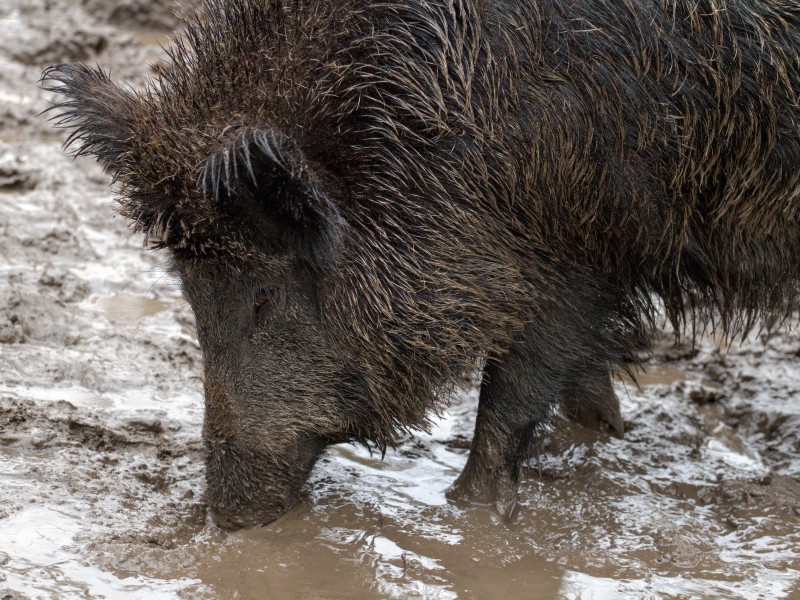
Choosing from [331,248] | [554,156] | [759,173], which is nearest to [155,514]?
[331,248]

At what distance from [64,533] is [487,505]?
6.11 ft

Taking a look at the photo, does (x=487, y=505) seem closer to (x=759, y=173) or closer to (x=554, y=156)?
(x=554, y=156)

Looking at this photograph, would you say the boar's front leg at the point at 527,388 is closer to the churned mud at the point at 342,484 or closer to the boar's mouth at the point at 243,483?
→ the churned mud at the point at 342,484

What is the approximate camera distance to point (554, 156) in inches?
173

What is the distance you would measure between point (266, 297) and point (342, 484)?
3.61 feet

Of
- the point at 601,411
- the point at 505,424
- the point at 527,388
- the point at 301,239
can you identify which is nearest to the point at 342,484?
the point at 505,424

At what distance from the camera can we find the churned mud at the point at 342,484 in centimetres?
416

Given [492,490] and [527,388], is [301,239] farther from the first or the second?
[492,490]

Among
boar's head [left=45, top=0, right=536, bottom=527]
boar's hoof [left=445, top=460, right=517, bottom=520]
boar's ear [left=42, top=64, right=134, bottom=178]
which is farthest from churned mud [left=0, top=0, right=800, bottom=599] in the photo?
boar's ear [left=42, top=64, right=134, bottom=178]

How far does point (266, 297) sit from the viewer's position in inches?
171

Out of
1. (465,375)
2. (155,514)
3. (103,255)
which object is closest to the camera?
(155,514)

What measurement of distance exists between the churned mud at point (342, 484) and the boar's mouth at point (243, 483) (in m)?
0.08

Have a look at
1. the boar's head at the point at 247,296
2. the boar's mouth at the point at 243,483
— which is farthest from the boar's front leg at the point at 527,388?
the boar's mouth at the point at 243,483

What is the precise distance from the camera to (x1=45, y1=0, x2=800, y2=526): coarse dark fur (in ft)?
14.0
